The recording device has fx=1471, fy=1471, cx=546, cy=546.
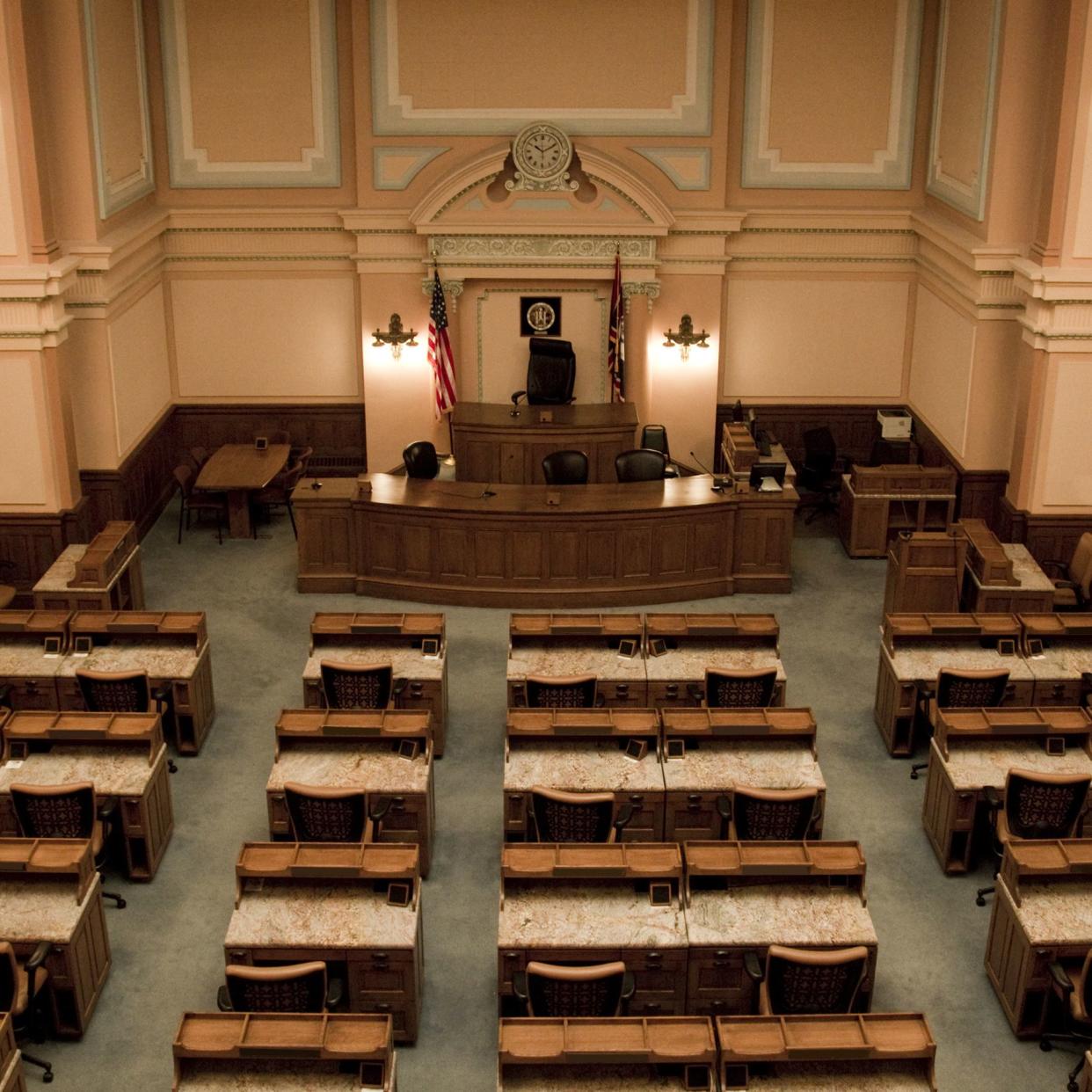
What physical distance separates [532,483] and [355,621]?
19.2ft

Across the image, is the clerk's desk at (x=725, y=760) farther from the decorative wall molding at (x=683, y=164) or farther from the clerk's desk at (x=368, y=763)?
the decorative wall molding at (x=683, y=164)

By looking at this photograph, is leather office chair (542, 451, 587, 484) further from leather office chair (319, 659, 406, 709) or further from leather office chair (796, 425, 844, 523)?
leather office chair (319, 659, 406, 709)

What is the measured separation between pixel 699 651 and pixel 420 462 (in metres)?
5.98

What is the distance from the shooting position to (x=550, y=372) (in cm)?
2044

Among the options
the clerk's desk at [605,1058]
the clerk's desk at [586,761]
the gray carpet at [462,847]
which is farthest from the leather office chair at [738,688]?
the clerk's desk at [605,1058]

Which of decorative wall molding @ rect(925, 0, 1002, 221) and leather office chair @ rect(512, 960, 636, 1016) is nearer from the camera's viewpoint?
leather office chair @ rect(512, 960, 636, 1016)

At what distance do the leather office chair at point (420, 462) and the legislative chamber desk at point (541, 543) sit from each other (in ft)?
3.12

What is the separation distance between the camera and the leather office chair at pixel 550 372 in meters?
20.4

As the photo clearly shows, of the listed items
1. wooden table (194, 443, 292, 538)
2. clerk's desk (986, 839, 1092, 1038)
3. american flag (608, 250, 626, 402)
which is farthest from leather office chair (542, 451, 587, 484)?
clerk's desk (986, 839, 1092, 1038)

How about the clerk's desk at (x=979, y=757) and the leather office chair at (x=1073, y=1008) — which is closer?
the leather office chair at (x=1073, y=1008)

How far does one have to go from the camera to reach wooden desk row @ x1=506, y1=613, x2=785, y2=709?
44.7 ft

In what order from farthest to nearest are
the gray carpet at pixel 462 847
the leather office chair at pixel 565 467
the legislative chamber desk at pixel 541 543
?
the leather office chair at pixel 565 467
the legislative chamber desk at pixel 541 543
the gray carpet at pixel 462 847

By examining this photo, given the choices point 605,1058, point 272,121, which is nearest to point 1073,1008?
point 605,1058

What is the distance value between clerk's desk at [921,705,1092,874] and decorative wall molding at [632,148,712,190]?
31.5 feet
